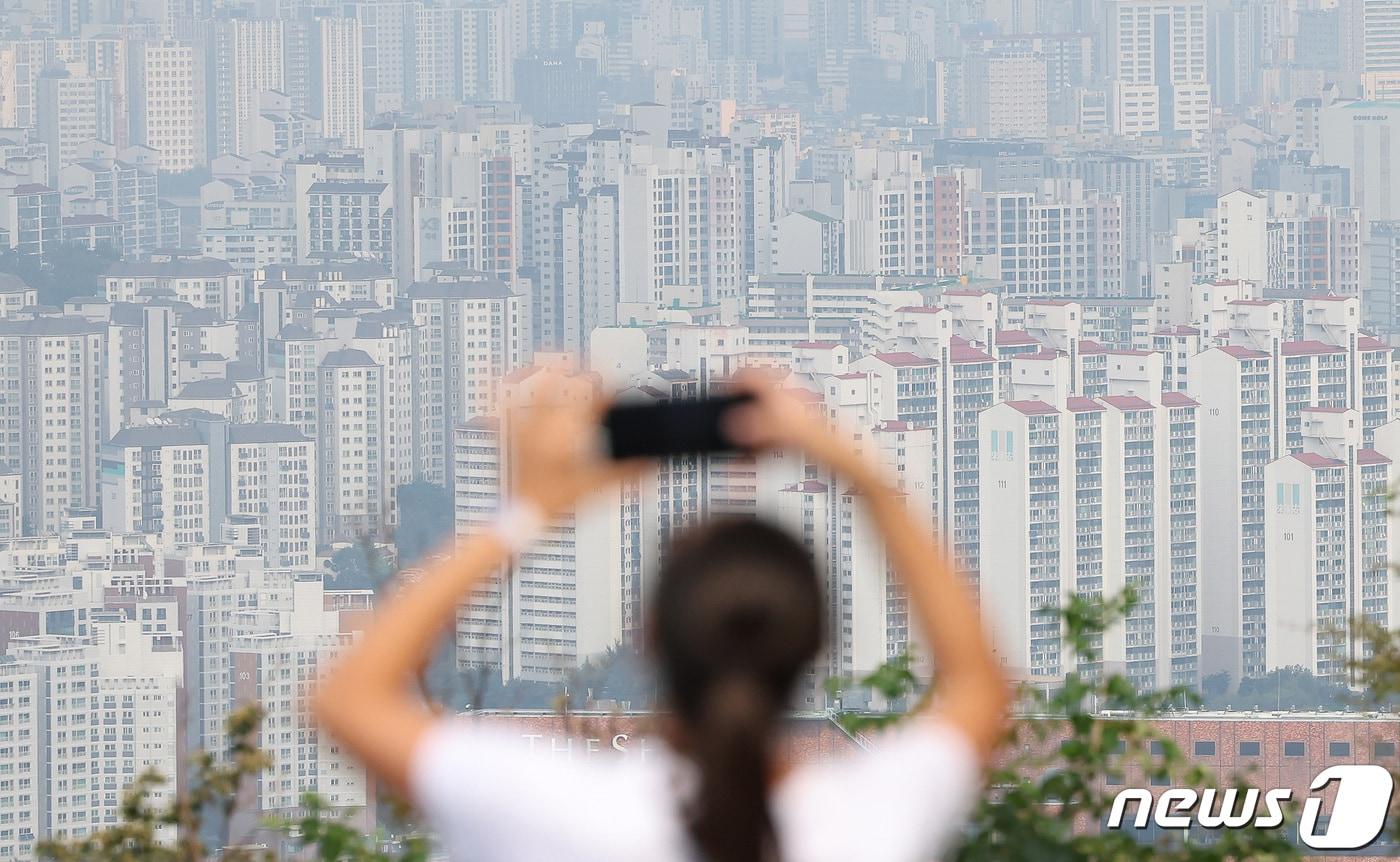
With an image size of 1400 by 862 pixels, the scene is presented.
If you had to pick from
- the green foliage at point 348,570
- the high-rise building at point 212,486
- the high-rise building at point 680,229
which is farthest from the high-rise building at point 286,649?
the high-rise building at point 680,229

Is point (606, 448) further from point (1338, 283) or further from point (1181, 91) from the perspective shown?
point (1181, 91)

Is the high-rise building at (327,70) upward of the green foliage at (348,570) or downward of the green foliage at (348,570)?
upward

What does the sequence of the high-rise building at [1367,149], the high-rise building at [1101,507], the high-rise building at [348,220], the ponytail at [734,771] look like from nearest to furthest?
the ponytail at [734,771] → the high-rise building at [1101,507] → the high-rise building at [348,220] → the high-rise building at [1367,149]

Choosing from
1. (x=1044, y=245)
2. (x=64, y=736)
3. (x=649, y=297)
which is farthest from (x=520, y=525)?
(x=1044, y=245)

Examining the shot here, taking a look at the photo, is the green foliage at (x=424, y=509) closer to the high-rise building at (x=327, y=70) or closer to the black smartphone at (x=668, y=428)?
the high-rise building at (x=327, y=70)

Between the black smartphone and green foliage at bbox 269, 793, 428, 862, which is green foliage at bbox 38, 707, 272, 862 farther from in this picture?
the black smartphone

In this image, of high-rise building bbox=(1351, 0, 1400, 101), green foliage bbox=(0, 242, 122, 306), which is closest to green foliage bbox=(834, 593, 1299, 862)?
green foliage bbox=(0, 242, 122, 306)

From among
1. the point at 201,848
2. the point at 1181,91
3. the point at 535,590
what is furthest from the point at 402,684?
the point at 1181,91

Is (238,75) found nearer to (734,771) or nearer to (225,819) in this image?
(225,819)
